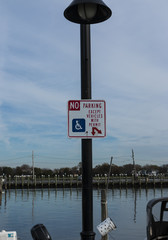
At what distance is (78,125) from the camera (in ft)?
16.9

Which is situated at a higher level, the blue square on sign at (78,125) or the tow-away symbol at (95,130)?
the blue square on sign at (78,125)

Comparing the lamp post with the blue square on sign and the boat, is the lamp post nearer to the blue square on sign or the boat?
the blue square on sign

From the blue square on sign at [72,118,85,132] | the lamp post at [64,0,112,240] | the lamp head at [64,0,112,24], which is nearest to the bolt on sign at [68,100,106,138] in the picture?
the blue square on sign at [72,118,85,132]

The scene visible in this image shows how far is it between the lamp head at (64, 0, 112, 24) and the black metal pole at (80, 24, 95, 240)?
6.9 inches

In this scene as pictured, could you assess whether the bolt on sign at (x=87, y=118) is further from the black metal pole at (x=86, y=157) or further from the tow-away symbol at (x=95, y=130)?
the black metal pole at (x=86, y=157)

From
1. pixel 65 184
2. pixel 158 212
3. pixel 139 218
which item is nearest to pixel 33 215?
pixel 139 218

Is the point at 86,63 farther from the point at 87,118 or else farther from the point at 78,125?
the point at 78,125

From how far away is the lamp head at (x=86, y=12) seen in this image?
5.17 metres

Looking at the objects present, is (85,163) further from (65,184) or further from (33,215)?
(65,184)

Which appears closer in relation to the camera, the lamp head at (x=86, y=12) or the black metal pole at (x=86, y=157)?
the black metal pole at (x=86, y=157)

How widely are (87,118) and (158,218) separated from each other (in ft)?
13.4

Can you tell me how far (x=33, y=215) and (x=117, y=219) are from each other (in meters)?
8.33

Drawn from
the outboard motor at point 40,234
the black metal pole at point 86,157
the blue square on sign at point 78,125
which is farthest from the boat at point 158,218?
the blue square on sign at point 78,125

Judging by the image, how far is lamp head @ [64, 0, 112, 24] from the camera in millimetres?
5168
